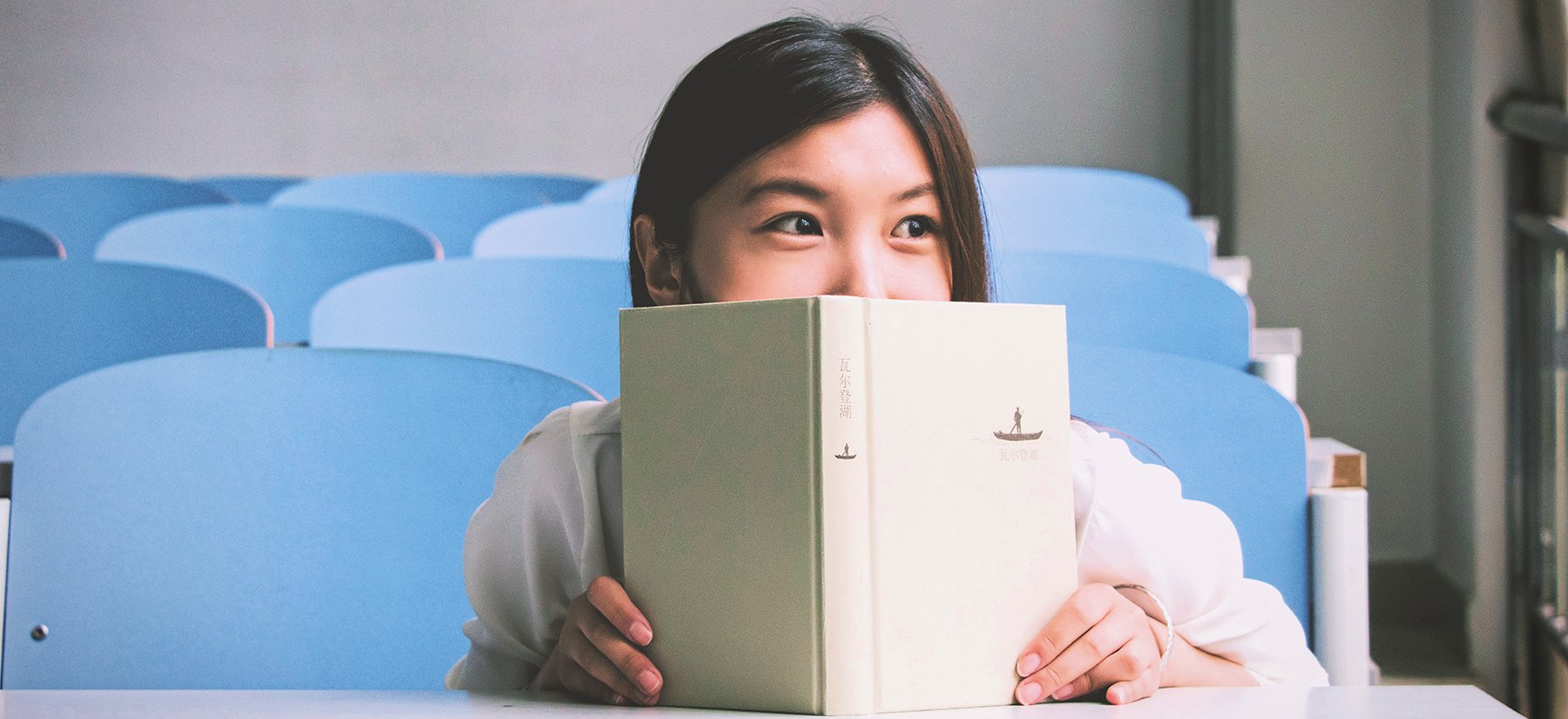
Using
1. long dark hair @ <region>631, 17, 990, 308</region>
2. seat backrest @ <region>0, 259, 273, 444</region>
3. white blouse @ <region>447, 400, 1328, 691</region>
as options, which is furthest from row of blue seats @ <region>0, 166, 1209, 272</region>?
white blouse @ <region>447, 400, 1328, 691</region>

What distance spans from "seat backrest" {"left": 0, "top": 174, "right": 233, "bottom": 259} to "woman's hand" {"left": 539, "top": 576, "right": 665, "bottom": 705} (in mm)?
3012

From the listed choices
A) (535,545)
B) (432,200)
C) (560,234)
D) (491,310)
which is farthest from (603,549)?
(432,200)

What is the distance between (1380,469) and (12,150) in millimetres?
5096

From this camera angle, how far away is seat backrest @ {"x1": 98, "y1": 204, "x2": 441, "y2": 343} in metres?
2.46

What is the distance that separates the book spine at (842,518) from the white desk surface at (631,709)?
4 centimetres

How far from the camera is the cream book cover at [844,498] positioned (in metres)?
0.60

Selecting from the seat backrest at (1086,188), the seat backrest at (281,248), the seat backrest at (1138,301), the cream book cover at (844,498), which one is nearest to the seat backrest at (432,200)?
the seat backrest at (281,248)

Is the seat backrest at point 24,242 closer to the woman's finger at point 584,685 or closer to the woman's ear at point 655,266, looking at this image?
the woman's ear at point 655,266

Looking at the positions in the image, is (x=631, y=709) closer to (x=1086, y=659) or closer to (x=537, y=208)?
(x=1086, y=659)

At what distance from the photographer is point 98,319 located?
166cm

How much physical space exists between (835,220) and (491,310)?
0.84m

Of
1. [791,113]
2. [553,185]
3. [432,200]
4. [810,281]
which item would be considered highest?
[553,185]

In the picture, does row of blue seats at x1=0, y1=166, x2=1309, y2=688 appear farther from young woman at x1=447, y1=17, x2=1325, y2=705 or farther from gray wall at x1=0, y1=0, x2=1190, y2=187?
gray wall at x1=0, y1=0, x2=1190, y2=187

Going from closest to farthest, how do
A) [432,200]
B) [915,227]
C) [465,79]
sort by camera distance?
1. [915,227]
2. [432,200]
3. [465,79]
